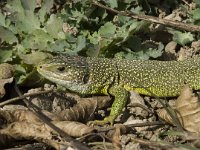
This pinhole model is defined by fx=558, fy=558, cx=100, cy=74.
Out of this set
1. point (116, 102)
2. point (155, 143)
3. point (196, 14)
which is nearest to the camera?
point (155, 143)

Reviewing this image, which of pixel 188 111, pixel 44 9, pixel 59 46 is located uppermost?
pixel 44 9

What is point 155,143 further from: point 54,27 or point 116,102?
point 54,27

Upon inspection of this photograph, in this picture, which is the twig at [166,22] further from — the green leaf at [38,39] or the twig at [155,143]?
the twig at [155,143]

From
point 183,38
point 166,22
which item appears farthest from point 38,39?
point 183,38

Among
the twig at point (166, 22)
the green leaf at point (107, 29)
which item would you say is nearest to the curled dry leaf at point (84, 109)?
the green leaf at point (107, 29)

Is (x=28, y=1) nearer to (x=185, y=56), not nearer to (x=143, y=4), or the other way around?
A: (x=143, y=4)

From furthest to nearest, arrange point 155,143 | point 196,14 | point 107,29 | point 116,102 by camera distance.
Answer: point 196,14
point 107,29
point 116,102
point 155,143
